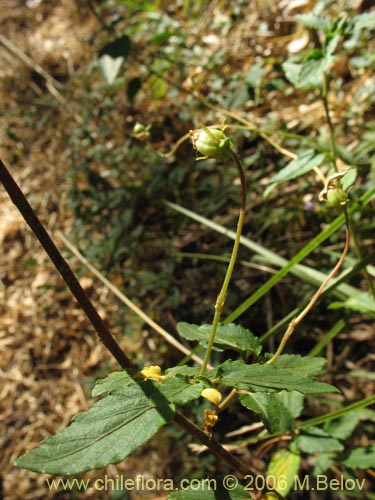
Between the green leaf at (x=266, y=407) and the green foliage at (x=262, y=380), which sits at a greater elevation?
the green foliage at (x=262, y=380)

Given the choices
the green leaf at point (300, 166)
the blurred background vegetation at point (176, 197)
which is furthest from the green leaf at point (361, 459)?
the green leaf at point (300, 166)

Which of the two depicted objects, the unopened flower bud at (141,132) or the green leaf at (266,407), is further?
the unopened flower bud at (141,132)

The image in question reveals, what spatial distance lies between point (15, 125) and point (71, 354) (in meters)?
1.63

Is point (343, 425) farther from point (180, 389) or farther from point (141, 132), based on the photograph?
point (141, 132)

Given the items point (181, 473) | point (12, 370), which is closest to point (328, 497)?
point (181, 473)

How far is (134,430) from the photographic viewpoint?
0.46 metres

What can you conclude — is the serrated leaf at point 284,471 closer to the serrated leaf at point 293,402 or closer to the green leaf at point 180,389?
the serrated leaf at point 293,402

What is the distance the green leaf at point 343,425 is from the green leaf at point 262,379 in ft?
1.86

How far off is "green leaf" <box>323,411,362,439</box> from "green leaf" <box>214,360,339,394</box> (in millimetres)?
567

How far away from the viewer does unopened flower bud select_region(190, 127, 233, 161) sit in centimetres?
54

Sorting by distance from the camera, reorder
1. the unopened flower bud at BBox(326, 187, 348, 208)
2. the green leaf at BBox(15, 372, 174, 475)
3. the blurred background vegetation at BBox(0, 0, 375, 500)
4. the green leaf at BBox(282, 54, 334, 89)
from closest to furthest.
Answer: the green leaf at BBox(15, 372, 174, 475) → the unopened flower bud at BBox(326, 187, 348, 208) → the green leaf at BBox(282, 54, 334, 89) → the blurred background vegetation at BBox(0, 0, 375, 500)

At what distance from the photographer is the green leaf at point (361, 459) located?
944mm

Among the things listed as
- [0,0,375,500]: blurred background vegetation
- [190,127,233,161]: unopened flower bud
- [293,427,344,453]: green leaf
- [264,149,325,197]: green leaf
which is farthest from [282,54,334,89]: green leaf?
[293,427,344,453]: green leaf

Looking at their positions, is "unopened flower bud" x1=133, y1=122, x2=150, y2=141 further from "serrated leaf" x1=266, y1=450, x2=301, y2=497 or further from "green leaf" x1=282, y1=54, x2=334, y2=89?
"serrated leaf" x1=266, y1=450, x2=301, y2=497
